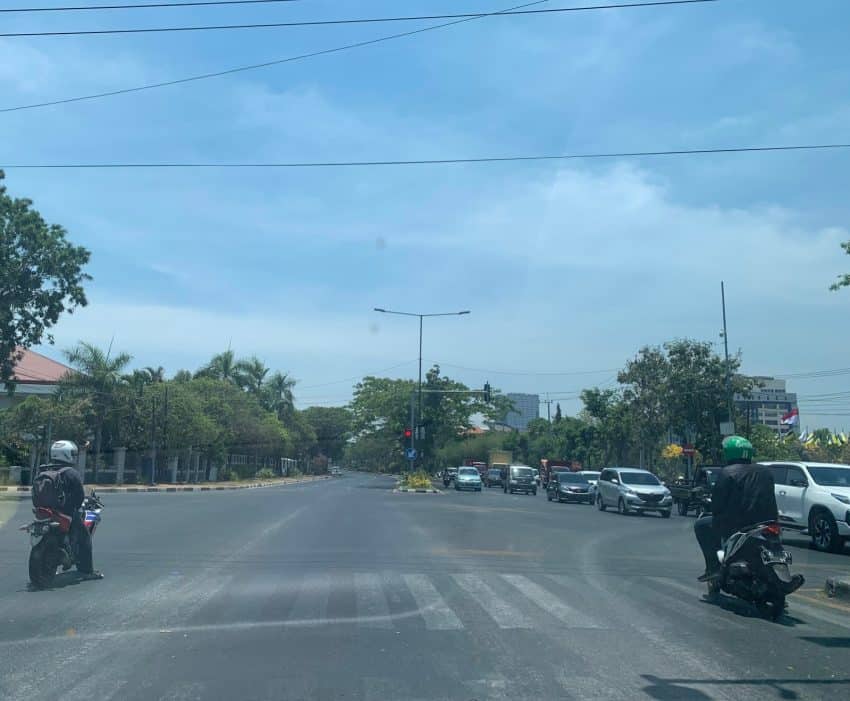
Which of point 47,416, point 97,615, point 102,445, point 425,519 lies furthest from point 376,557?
point 102,445

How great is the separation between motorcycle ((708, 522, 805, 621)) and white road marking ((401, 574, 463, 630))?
304 cm

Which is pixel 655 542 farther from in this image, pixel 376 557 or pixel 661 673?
pixel 661 673

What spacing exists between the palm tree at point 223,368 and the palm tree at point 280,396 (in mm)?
7742

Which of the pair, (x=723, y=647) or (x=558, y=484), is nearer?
(x=723, y=647)

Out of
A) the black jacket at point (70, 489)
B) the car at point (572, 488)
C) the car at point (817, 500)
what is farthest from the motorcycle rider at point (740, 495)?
the car at point (572, 488)

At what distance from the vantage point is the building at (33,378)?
179ft

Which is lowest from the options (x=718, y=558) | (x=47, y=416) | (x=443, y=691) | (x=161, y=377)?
(x=443, y=691)

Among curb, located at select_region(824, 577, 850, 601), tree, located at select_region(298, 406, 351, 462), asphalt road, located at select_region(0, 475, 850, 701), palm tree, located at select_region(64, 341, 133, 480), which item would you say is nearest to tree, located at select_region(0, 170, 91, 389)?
palm tree, located at select_region(64, 341, 133, 480)

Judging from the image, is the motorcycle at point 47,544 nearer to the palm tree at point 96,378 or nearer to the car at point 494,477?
the palm tree at point 96,378

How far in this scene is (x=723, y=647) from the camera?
287 inches

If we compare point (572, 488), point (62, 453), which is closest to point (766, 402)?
point (572, 488)

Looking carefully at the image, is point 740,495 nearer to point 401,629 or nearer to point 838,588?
point 838,588

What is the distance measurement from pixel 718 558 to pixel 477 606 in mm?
2778

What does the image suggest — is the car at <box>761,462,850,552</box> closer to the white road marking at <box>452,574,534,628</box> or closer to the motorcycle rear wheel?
the white road marking at <box>452,574,534,628</box>
